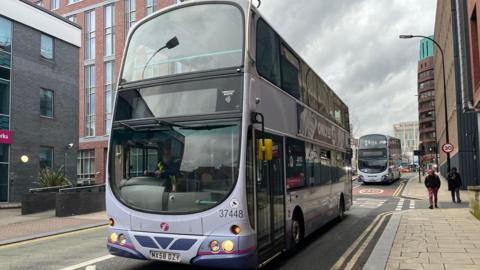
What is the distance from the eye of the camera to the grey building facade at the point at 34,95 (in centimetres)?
2367

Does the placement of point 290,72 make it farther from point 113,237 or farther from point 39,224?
point 39,224

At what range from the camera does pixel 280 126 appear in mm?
8008

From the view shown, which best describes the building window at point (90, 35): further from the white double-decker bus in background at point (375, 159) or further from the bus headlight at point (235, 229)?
the bus headlight at point (235, 229)

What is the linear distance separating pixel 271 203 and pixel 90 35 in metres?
45.1

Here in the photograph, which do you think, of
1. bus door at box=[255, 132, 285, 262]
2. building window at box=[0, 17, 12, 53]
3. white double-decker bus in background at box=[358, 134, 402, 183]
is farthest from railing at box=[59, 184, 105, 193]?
white double-decker bus in background at box=[358, 134, 402, 183]

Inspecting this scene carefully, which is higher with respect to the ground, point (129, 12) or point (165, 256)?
point (129, 12)

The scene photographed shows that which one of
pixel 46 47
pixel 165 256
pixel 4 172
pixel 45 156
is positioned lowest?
pixel 165 256

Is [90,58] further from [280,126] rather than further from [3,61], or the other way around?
[280,126]

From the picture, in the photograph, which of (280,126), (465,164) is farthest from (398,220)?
(465,164)

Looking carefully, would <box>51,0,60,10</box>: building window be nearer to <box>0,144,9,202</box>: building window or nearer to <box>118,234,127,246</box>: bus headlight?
<box>0,144,9,202</box>: building window

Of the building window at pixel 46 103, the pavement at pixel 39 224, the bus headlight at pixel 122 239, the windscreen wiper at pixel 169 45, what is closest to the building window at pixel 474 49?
the windscreen wiper at pixel 169 45

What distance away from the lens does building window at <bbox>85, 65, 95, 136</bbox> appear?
46.3 meters

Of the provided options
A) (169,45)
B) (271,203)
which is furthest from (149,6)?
(271,203)

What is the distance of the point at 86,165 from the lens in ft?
153
